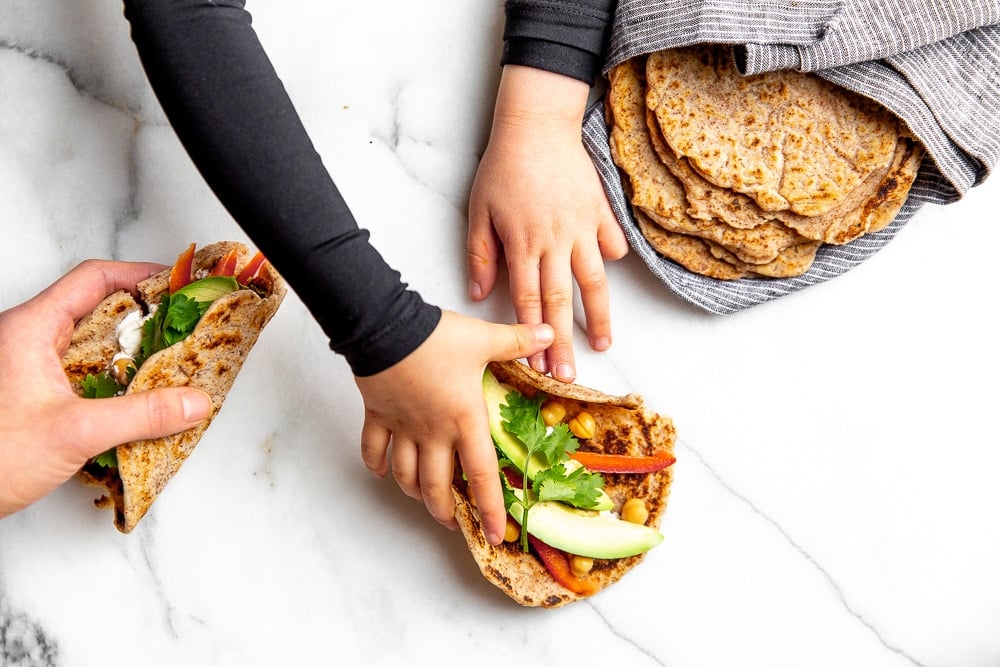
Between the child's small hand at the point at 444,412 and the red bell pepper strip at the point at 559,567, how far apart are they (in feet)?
0.32

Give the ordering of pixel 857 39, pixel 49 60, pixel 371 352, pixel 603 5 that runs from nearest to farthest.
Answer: pixel 371 352 → pixel 857 39 → pixel 603 5 → pixel 49 60

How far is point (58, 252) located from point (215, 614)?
0.69m

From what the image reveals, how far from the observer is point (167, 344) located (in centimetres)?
132

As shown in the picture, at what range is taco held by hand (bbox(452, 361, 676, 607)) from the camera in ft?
4.39

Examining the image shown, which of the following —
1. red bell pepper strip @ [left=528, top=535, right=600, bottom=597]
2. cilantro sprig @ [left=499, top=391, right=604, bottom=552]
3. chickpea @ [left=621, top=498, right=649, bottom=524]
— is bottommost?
red bell pepper strip @ [left=528, top=535, right=600, bottom=597]

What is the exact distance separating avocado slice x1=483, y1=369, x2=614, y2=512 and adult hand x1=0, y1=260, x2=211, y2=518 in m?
0.44

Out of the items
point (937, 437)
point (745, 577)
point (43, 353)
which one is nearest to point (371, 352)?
point (43, 353)

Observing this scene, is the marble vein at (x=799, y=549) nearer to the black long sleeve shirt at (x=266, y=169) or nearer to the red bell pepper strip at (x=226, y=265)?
the black long sleeve shirt at (x=266, y=169)

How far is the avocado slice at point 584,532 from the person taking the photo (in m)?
1.35

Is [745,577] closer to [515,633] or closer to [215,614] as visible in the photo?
[515,633]

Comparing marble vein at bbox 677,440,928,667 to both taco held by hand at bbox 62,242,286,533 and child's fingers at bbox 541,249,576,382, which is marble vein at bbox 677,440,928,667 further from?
taco held by hand at bbox 62,242,286,533

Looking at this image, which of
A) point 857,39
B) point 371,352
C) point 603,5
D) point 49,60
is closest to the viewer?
point 371,352

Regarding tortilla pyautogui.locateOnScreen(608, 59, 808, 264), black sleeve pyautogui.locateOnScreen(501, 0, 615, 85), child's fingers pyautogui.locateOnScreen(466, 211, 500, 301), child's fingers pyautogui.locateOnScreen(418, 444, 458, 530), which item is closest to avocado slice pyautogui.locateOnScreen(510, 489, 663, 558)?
child's fingers pyautogui.locateOnScreen(418, 444, 458, 530)

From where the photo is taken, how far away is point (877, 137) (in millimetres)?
1350
